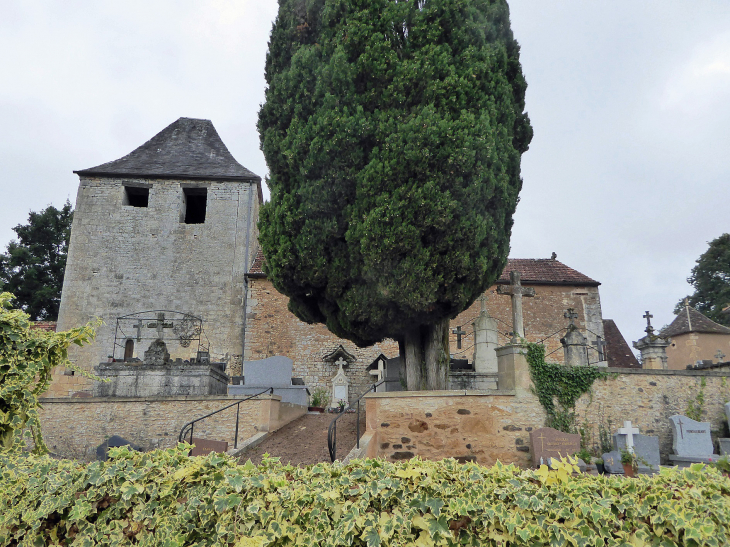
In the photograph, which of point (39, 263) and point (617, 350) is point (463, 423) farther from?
point (39, 263)

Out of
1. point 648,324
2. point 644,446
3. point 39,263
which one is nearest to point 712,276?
point 648,324

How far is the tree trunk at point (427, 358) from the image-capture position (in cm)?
930

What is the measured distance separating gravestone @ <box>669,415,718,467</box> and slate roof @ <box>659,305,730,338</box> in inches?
595

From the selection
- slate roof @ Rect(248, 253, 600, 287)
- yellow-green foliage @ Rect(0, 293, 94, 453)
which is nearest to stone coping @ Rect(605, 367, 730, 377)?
slate roof @ Rect(248, 253, 600, 287)

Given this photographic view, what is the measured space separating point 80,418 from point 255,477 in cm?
964

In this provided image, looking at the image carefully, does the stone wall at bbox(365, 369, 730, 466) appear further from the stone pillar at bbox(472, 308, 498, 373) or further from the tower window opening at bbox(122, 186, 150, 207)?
the tower window opening at bbox(122, 186, 150, 207)

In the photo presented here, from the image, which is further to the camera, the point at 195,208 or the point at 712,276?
the point at 712,276

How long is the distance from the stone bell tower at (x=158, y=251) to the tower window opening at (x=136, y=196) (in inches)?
3.2

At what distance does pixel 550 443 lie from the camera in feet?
26.7

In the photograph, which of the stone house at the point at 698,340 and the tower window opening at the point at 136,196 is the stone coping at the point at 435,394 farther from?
the stone house at the point at 698,340

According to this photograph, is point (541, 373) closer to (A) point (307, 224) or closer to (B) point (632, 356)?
(A) point (307, 224)

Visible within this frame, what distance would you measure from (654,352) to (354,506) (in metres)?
12.6

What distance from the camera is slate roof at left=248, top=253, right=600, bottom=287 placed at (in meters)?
18.6

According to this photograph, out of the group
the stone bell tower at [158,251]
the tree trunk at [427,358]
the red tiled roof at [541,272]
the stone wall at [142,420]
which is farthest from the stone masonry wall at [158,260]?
the tree trunk at [427,358]
